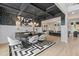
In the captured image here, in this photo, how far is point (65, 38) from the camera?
2.75 m

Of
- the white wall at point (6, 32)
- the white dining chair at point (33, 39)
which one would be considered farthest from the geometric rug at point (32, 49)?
the white wall at point (6, 32)

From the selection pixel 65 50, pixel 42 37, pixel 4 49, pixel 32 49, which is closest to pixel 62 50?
pixel 65 50

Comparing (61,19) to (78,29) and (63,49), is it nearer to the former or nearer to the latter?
(78,29)

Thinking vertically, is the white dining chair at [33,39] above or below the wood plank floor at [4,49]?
above

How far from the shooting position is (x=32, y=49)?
2684 millimetres

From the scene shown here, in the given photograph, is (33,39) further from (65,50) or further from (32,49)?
(65,50)

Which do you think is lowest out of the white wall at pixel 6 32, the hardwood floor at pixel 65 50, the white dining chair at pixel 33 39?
the hardwood floor at pixel 65 50

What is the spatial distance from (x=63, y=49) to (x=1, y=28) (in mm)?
1703

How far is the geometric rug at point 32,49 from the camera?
103 inches

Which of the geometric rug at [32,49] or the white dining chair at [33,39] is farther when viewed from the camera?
the white dining chair at [33,39]

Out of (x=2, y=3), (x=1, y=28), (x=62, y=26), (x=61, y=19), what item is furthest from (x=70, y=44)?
(x=2, y=3)

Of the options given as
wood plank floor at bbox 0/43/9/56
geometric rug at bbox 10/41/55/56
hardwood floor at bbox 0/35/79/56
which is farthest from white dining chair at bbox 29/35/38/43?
wood plank floor at bbox 0/43/9/56

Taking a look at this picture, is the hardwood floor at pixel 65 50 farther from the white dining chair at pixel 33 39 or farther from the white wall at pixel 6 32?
the white wall at pixel 6 32

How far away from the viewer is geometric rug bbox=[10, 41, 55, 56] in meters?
2.62
